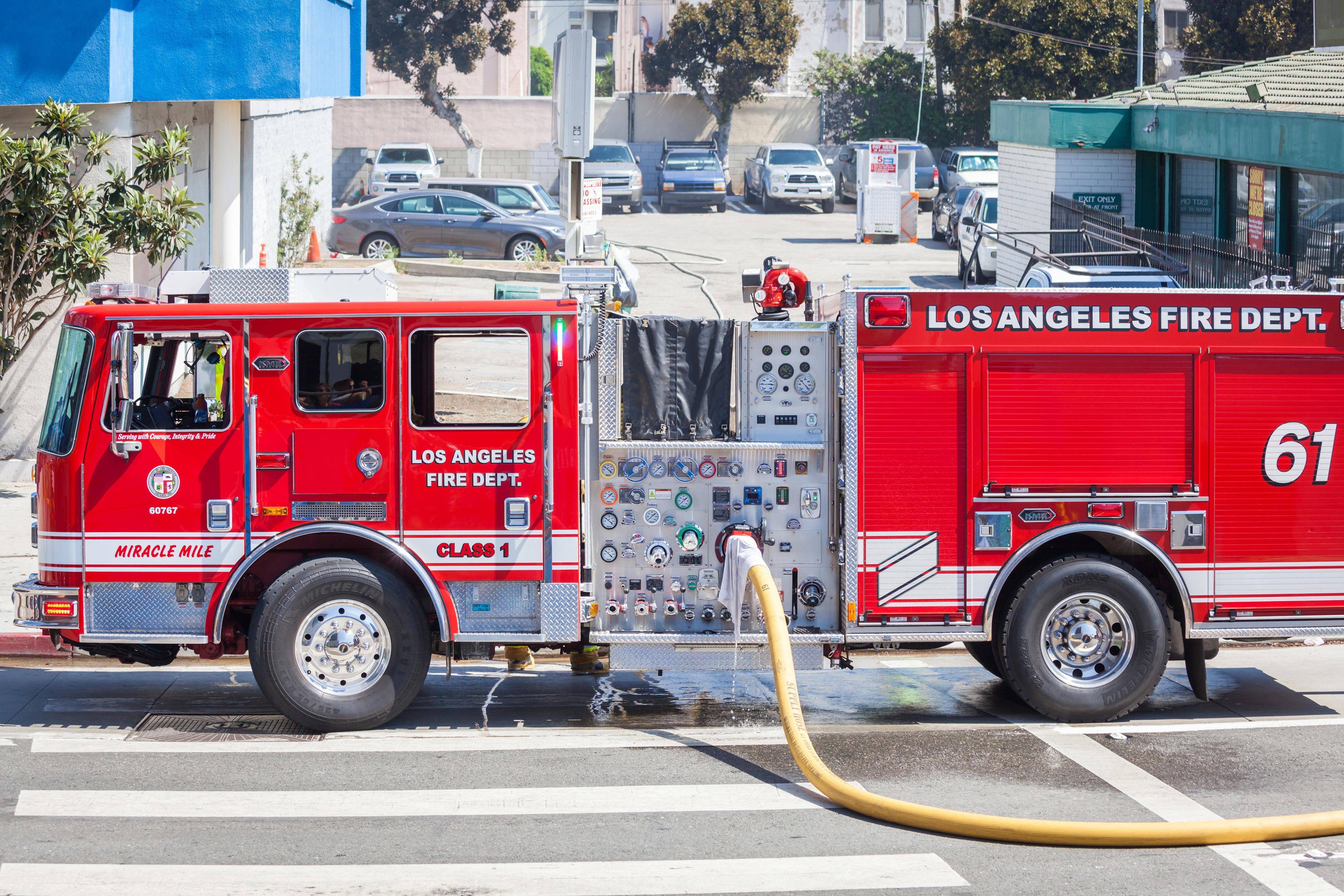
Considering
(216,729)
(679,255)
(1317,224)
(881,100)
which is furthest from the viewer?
(881,100)

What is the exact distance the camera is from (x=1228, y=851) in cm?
691

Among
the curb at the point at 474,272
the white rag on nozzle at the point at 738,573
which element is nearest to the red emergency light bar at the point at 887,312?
the white rag on nozzle at the point at 738,573

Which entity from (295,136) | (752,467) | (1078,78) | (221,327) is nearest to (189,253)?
(295,136)

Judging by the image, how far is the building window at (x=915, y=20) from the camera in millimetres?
62000

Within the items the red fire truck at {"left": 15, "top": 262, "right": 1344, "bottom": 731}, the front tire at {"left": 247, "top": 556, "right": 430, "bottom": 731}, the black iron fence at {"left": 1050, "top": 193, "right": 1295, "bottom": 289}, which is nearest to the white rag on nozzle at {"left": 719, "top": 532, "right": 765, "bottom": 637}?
the red fire truck at {"left": 15, "top": 262, "right": 1344, "bottom": 731}

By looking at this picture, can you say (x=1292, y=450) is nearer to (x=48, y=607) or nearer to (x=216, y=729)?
(x=216, y=729)

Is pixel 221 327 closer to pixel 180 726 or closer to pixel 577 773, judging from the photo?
pixel 180 726

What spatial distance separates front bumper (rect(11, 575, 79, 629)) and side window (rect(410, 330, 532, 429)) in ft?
7.28

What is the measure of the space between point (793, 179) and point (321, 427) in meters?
38.0

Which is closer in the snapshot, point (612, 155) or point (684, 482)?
point (684, 482)

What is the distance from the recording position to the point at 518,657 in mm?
9289

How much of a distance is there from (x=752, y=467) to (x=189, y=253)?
488 inches

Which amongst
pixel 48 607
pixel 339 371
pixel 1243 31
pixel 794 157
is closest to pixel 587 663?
pixel 339 371

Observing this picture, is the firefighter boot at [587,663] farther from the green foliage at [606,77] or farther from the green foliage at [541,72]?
the green foliage at [541,72]
